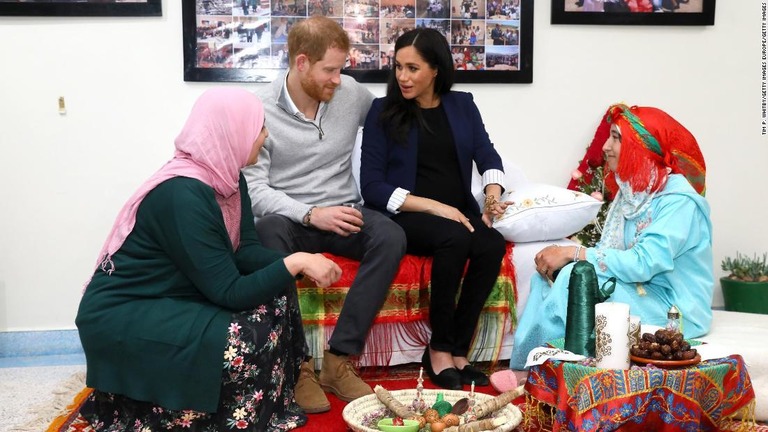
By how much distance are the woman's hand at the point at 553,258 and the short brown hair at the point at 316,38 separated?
3.43 feet

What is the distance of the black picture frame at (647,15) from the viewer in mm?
3953

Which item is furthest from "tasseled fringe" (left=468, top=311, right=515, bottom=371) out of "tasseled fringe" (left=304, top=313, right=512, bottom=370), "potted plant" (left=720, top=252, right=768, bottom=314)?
"potted plant" (left=720, top=252, right=768, bottom=314)

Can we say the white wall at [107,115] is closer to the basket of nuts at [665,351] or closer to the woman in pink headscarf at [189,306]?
the woman in pink headscarf at [189,306]

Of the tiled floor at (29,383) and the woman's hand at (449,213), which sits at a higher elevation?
the woman's hand at (449,213)

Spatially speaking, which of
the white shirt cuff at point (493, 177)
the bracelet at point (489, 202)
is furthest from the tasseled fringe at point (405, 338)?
the white shirt cuff at point (493, 177)

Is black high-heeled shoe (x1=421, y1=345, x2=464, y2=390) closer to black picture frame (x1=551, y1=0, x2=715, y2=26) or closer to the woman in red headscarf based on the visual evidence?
the woman in red headscarf

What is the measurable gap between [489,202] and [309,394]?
1053 mm

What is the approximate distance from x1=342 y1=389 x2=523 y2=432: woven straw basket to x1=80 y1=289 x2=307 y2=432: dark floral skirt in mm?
227

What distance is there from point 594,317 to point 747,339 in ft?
1.92

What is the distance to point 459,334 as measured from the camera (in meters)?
3.19

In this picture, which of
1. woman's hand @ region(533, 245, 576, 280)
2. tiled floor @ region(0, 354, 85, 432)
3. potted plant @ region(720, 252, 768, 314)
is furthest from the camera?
potted plant @ region(720, 252, 768, 314)

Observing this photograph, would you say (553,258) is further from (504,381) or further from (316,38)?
(316,38)

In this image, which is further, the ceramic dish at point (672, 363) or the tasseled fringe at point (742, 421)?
the tasseled fringe at point (742, 421)

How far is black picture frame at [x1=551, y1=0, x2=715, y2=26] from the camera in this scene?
3.95 metres
